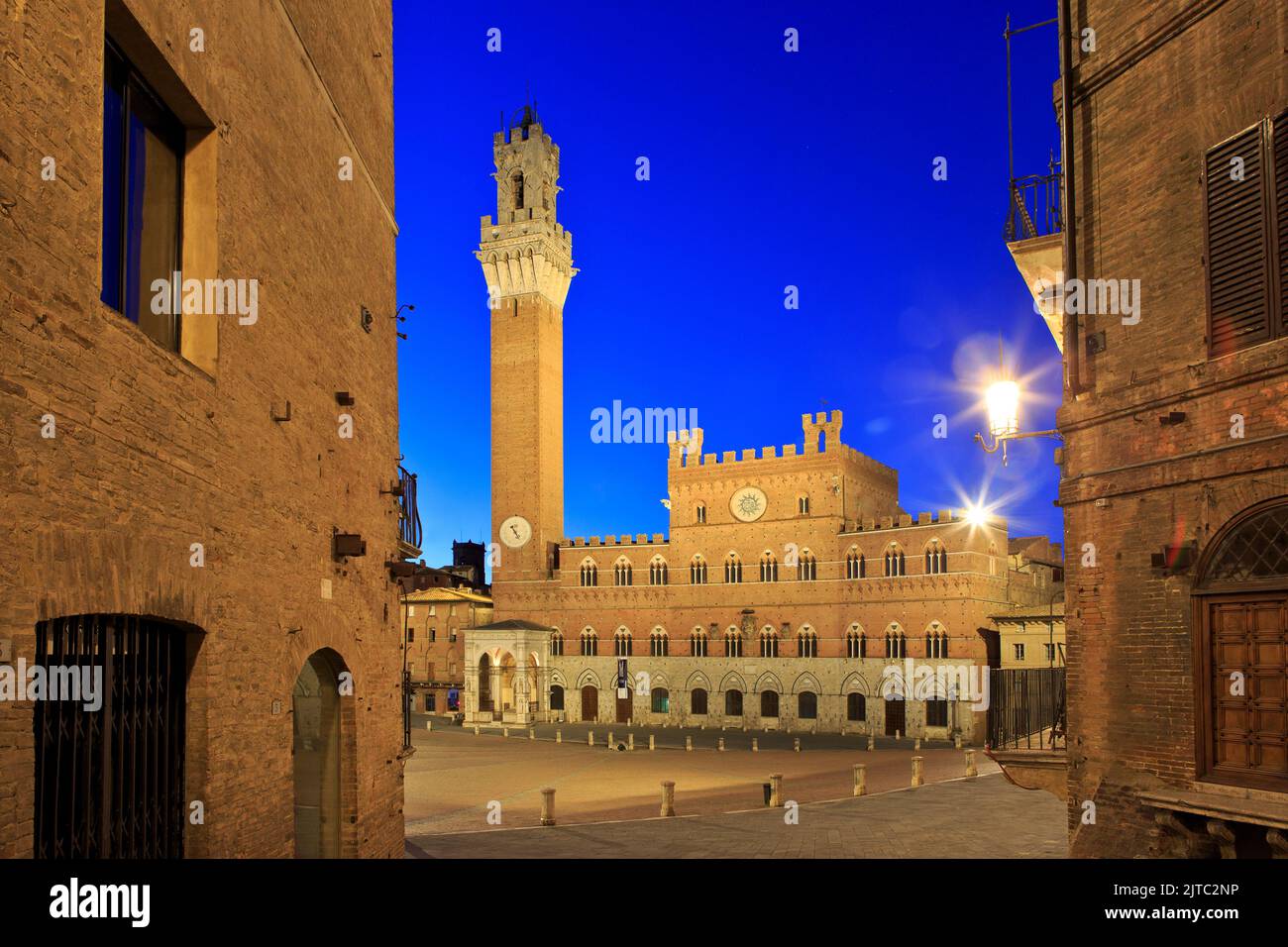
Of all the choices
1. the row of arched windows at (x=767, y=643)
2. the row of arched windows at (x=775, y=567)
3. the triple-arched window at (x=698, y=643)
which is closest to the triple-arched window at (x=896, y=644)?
the row of arched windows at (x=767, y=643)

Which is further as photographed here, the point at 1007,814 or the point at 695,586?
the point at 695,586

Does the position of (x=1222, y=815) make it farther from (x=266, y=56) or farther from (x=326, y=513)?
(x=266, y=56)

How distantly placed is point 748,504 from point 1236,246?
44653 mm

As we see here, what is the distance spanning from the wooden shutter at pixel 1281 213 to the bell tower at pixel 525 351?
5104 centimetres

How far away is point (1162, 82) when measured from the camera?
10.1m

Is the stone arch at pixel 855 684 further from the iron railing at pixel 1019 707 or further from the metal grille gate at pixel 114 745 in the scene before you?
the metal grille gate at pixel 114 745

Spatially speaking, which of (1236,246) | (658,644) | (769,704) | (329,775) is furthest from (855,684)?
(1236,246)

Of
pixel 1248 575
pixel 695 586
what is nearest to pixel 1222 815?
pixel 1248 575

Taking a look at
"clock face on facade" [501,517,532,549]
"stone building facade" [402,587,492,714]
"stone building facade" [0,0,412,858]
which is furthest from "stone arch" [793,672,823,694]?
"stone building facade" [0,0,412,858]

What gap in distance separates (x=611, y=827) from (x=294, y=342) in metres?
15.0

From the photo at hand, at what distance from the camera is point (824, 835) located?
1884cm

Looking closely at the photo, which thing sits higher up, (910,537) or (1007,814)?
(910,537)

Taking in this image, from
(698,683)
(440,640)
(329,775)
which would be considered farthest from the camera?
(440,640)

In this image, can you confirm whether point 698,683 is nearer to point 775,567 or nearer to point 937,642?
point 775,567
